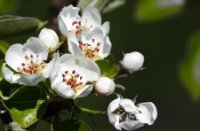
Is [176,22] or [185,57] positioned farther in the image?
[176,22]

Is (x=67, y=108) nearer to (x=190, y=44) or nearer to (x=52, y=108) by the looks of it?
(x=52, y=108)

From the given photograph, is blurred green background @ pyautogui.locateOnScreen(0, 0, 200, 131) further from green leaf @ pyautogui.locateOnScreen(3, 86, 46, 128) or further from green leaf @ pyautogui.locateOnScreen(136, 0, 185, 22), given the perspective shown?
green leaf @ pyautogui.locateOnScreen(3, 86, 46, 128)

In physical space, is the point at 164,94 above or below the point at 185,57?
below

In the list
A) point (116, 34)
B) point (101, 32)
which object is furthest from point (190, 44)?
point (116, 34)

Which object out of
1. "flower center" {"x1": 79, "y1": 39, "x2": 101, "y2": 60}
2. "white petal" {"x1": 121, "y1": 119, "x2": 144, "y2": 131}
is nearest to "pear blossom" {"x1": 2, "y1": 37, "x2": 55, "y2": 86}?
"flower center" {"x1": 79, "y1": 39, "x2": 101, "y2": 60}

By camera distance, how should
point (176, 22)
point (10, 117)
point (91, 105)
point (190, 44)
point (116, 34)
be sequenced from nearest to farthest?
point (10, 117) → point (190, 44) → point (91, 105) → point (116, 34) → point (176, 22)

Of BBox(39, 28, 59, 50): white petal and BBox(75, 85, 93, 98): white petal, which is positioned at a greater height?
BBox(39, 28, 59, 50): white petal
